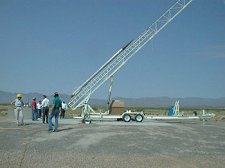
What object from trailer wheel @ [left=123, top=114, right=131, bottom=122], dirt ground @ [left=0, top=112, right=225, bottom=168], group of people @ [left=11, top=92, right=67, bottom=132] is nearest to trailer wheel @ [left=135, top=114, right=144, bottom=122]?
trailer wheel @ [left=123, top=114, right=131, bottom=122]

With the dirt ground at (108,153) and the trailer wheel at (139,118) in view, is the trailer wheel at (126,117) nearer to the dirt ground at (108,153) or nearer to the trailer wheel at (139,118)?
the trailer wheel at (139,118)

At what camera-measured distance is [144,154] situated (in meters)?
12.6

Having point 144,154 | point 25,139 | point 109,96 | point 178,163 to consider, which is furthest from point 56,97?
point 109,96

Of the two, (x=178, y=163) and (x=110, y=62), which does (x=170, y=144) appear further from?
(x=110, y=62)

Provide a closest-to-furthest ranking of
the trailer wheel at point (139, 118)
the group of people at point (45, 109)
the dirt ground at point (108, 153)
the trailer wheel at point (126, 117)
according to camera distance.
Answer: the dirt ground at point (108, 153) < the group of people at point (45, 109) < the trailer wheel at point (126, 117) < the trailer wheel at point (139, 118)

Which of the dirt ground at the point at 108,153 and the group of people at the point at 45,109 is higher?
the group of people at the point at 45,109

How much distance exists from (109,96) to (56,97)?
43.8 ft

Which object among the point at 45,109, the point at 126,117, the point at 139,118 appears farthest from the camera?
the point at 139,118

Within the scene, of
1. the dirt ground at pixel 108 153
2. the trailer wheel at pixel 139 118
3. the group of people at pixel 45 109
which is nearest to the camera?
the dirt ground at pixel 108 153

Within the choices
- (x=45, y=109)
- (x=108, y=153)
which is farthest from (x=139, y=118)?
(x=108, y=153)

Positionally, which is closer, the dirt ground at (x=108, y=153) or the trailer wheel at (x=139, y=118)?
the dirt ground at (x=108, y=153)

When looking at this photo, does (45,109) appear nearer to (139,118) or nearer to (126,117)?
(126,117)

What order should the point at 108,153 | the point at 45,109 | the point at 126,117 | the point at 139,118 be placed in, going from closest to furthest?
A: the point at 108,153 → the point at 45,109 → the point at 126,117 → the point at 139,118

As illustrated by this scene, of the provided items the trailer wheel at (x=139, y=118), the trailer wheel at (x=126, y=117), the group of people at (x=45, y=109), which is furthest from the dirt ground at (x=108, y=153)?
the trailer wheel at (x=139, y=118)
